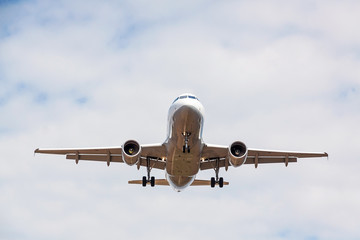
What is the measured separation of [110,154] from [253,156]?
30.6ft

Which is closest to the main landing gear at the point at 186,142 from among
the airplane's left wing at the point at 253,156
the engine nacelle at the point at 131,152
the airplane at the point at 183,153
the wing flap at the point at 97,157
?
the airplane at the point at 183,153

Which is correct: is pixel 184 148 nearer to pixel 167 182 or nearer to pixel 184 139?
pixel 184 139

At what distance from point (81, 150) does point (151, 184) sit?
5035 mm

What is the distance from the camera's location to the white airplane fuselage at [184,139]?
26.4 meters

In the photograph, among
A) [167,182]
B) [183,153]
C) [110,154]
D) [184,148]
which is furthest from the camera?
[167,182]

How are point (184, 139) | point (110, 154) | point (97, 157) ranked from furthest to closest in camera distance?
point (97, 157), point (110, 154), point (184, 139)

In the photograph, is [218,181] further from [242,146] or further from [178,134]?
[178,134]

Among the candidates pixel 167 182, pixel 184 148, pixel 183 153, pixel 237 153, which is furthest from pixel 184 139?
pixel 167 182

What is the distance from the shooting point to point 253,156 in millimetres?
33438

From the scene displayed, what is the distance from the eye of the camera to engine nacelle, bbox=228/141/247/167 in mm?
28797

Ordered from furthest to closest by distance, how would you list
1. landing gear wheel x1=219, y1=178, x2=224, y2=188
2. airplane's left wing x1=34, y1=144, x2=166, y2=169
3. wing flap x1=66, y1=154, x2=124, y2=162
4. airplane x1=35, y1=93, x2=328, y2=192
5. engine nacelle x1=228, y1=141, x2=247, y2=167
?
1. wing flap x1=66, y1=154, x2=124, y2=162
2. landing gear wheel x1=219, y1=178, x2=224, y2=188
3. airplane's left wing x1=34, y1=144, x2=166, y2=169
4. engine nacelle x1=228, y1=141, x2=247, y2=167
5. airplane x1=35, y1=93, x2=328, y2=192

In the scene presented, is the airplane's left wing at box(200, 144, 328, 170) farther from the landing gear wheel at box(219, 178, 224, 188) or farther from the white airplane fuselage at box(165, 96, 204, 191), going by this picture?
the white airplane fuselage at box(165, 96, 204, 191)

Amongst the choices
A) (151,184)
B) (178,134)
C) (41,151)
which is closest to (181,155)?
(178,134)

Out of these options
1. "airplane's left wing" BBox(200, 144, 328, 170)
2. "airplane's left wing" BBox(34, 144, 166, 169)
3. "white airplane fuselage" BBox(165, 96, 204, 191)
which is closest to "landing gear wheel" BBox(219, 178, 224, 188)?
"airplane's left wing" BBox(200, 144, 328, 170)
